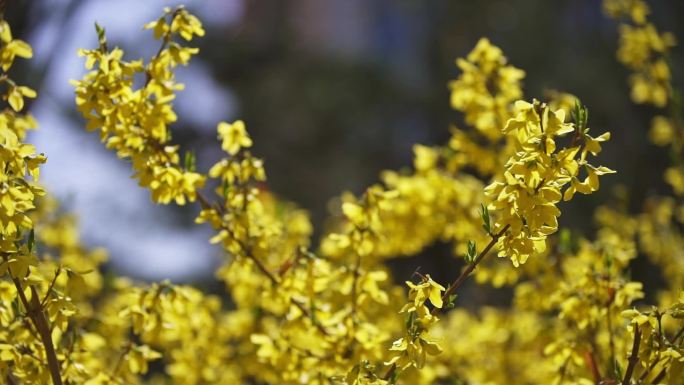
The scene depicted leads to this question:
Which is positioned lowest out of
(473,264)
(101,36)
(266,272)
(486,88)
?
(473,264)

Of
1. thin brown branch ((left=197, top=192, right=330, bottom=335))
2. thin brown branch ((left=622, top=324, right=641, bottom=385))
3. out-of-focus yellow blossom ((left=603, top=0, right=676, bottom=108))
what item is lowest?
thin brown branch ((left=622, top=324, right=641, bottom=385))

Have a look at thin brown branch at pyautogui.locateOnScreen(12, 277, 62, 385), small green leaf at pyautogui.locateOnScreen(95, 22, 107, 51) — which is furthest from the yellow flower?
thin brown branch at pyautogui.locateOnScreen(12, 277, 62, 385)

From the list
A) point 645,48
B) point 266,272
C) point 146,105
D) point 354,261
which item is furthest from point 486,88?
point 146,105

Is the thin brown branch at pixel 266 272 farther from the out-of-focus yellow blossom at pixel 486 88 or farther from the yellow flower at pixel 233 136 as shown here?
the out-of-focus yellow blossom at pixel 486 88

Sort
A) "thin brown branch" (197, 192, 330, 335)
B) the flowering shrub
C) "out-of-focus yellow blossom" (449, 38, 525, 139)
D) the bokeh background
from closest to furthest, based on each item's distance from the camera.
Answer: the flowering shrub < "thin brown branch" (197, 192, 330, 335) < "out-of-focus yellow blossom" (449, 38, 525, 139) < the bokeh background

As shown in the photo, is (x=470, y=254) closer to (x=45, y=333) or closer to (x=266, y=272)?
(x=266, y=272)

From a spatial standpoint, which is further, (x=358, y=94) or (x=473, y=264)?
(x=358, y=94)

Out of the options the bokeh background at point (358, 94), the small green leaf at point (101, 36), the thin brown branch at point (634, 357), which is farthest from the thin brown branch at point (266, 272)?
the bokeh background at point (358, 94)

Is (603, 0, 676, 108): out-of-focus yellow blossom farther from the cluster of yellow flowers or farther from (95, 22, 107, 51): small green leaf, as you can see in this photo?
(95, 22, 107, 51): small green leaf

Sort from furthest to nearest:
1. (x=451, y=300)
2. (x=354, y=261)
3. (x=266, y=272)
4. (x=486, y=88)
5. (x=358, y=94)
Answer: (x=358, y=94) < (x=486, y=88) < (x=354, y=261) < (x=266, y=272) < (x=451, y=300)
